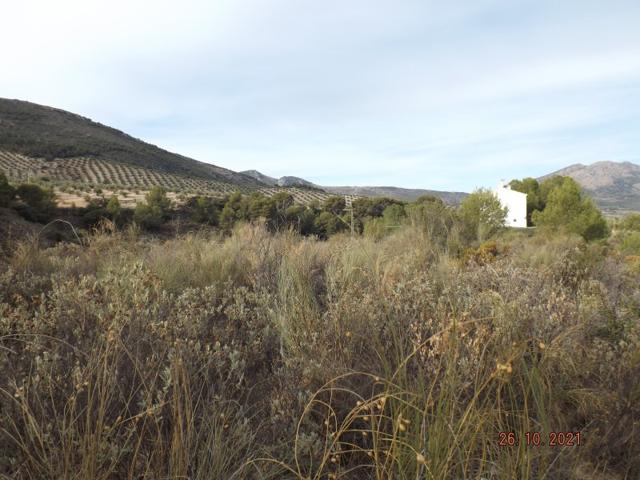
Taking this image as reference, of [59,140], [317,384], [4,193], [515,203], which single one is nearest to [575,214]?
[515,203]

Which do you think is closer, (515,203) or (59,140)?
(515,203)

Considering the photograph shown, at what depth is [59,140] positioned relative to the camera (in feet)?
196

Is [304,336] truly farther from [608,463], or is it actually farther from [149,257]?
[149,257]

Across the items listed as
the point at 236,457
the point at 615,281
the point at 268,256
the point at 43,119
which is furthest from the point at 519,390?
the point at 43,119

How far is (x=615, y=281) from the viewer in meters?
5.14

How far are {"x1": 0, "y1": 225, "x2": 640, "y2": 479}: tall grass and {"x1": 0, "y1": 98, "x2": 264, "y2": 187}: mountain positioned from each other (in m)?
60.3

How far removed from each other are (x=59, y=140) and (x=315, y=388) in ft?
240

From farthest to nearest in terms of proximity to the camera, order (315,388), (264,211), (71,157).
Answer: (71,157) → (264,211) → (315,388)

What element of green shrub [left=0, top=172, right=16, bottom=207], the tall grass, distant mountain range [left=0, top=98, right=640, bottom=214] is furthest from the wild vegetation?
distant mountain range [left=0, top=98, right=640, bottom=214]

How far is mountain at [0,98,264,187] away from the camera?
52.2m

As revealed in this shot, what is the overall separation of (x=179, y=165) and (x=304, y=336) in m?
82.9
